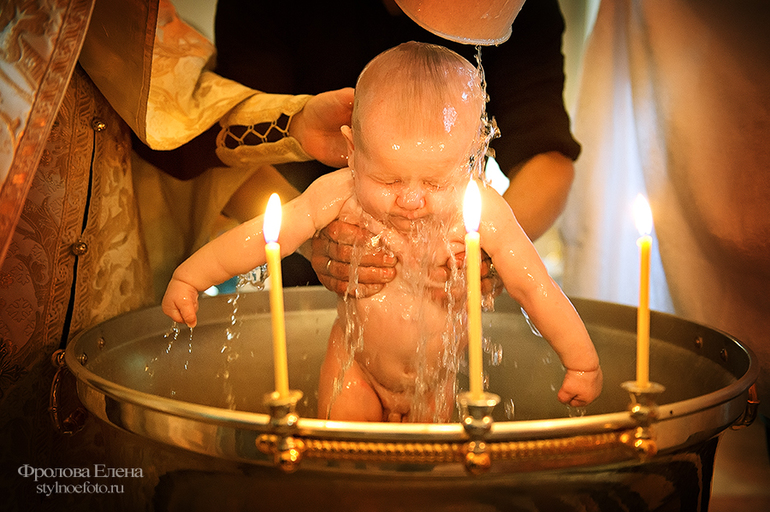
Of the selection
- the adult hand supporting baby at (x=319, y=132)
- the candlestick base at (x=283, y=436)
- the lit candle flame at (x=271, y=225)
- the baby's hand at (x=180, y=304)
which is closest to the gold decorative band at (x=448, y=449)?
the candlestick base at (x=283, y=436)

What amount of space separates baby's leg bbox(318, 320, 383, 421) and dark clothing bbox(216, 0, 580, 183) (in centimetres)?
58

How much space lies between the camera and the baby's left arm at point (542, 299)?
2.20ft

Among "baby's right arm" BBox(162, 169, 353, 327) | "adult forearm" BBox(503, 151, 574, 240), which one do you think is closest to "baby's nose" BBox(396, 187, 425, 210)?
"baby's right arm" BBox(162, 169, 353, 327)

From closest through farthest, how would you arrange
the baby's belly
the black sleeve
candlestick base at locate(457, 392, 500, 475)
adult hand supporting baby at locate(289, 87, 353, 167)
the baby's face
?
candlestick base at locate(457, 392, 500, 475)
the baby's face
the baby's belly
adult hand supporting baby at locate(289, 87, 353, 167)
the black sleeve

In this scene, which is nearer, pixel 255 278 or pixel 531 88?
pixel 255 278

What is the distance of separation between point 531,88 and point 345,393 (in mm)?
696

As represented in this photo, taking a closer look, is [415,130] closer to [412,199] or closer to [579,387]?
[412,199]

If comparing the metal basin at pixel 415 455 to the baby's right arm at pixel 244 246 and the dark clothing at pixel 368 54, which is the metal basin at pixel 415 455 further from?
the dark clothing at pixel 368 54

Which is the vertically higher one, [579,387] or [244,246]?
[244,246]

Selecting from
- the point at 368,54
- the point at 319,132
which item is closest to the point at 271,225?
the point at 319,132

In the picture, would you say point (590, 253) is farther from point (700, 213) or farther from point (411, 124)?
point (411, 124)

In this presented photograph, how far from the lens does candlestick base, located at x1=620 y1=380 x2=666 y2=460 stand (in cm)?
45

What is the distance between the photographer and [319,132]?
2.94 feet

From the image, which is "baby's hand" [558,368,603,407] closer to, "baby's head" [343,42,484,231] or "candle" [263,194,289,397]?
"baby's head" [343,42,484,231]
